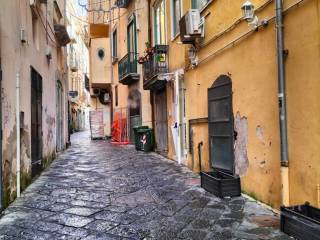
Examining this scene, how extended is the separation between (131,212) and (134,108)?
42.2 feet

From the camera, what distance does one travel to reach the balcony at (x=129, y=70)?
17.2m

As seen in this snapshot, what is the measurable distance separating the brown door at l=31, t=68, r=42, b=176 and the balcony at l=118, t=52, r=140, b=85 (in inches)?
309

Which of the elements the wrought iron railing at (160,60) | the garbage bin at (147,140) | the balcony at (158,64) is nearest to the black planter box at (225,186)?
the balcony at (158,64)

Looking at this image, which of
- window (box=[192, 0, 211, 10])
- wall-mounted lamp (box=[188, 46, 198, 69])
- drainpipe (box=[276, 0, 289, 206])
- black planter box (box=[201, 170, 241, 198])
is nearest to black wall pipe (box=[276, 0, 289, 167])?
drainpipe (box=[276, 0, 289, 206])

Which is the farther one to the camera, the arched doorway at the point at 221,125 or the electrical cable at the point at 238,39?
the arched doorway at the point at 221,125

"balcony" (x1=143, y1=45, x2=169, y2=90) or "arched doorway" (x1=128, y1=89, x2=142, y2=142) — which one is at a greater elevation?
"balcony" (x1=143, y1=45, x2=169, y2=90)

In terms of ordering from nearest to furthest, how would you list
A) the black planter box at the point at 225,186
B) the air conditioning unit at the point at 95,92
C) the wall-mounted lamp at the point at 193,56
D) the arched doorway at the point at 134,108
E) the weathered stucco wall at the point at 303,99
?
the weathered stucco wall at the point at 303,99, the black planter box at the point at 225,186, the wall-mounted lamp at the point at 193,56, the arched doorway at the point at 134,108, the air conditioning unit at the point at 95,92

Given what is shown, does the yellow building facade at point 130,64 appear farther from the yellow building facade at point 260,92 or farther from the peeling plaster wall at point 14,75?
the peeling plaster wall at point 14,75

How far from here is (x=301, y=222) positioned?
4.07m

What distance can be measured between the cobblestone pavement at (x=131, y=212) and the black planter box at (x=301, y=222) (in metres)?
0.12

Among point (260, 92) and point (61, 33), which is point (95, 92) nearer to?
point (61, 33)

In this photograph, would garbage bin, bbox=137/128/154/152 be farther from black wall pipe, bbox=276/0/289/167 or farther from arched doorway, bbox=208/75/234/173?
black wall pipe, bbox=276/0/289/167

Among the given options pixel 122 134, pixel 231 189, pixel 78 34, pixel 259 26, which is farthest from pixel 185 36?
pixel 78 34

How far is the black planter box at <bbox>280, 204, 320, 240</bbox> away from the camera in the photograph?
12.7ft
